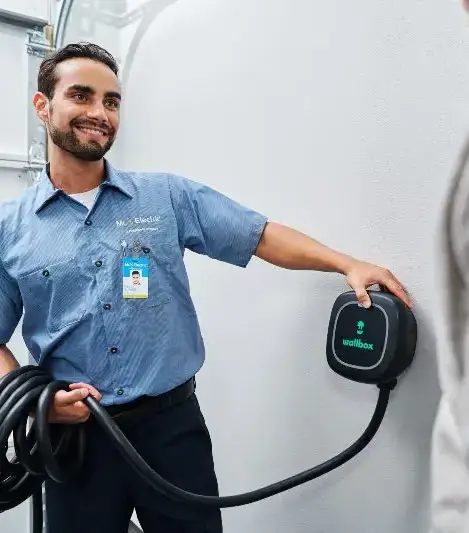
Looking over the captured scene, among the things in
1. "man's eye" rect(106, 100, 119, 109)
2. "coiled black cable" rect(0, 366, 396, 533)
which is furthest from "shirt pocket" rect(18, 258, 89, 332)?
"man's eye" rect(106, 100, 119, 109)

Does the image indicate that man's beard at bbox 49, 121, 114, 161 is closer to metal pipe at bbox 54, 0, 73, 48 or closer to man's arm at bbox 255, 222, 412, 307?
man's arm at bbox 255, 222, 412, 307

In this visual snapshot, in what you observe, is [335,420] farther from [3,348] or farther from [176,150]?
[176,150]

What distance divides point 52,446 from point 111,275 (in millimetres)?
360

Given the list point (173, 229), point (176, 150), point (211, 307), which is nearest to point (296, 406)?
point (211, 307)

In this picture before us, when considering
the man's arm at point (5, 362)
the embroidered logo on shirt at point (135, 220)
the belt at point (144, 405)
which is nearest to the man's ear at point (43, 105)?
the embroidered logo on shirt at point (135, 220)

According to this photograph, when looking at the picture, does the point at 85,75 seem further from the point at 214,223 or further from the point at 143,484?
the point at 143,484

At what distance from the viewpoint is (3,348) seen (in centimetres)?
108

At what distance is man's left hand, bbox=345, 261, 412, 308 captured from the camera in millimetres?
838

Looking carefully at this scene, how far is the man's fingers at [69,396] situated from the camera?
0.91 m

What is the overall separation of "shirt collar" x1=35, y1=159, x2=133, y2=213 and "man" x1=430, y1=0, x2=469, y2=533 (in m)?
0.75

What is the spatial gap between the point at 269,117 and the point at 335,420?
0.69 meters

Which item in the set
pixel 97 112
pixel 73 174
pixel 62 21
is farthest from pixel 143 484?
pixel 62 21

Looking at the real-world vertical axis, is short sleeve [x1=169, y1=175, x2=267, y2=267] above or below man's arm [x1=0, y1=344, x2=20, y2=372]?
above

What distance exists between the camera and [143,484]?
1.03m
